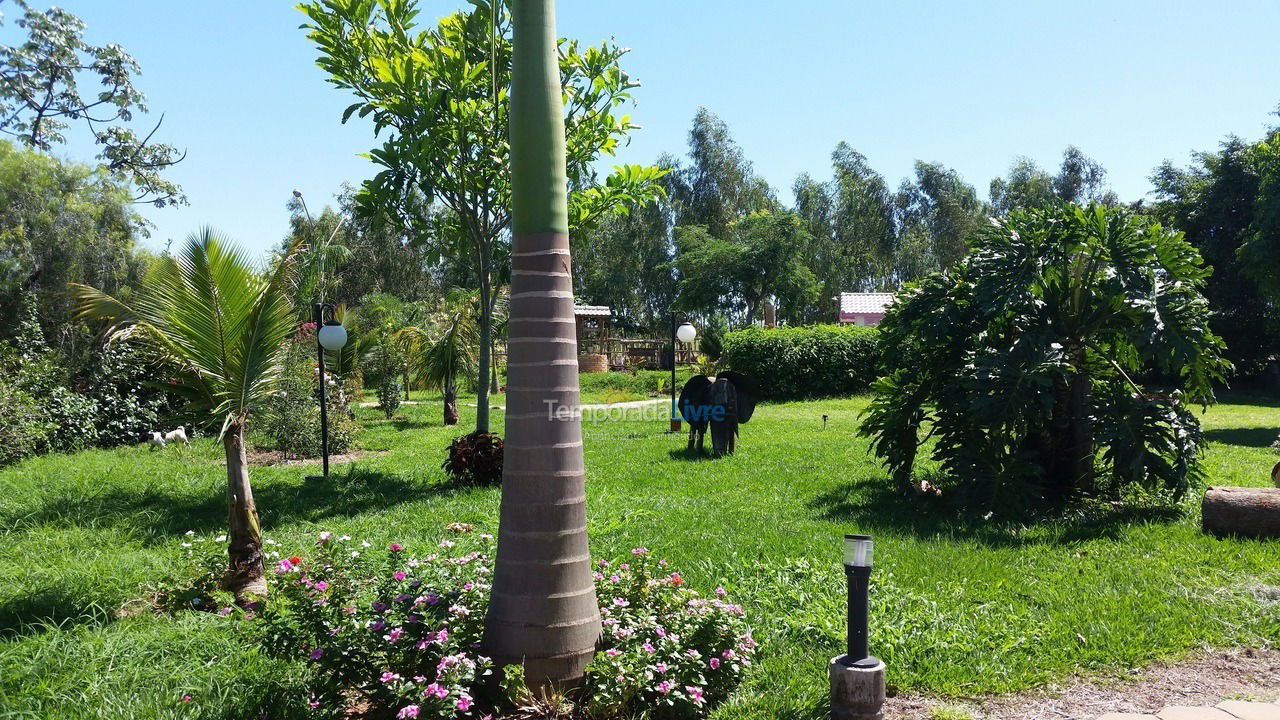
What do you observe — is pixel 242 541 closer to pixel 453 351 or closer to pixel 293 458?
pixel 293 458

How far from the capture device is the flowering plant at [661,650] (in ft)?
10.6

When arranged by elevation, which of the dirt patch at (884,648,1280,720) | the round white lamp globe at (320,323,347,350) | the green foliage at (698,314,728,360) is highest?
the green foliage at (698,314,728,360)

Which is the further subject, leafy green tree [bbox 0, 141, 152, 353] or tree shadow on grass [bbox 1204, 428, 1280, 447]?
leafy green tree [bbox 0, 141, 152, 353]

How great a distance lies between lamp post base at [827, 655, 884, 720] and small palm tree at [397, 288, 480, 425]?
13810mm

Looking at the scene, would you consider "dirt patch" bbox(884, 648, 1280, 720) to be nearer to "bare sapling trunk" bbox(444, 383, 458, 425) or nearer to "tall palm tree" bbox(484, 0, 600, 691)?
"tall palm tree" bbox(484, 0, 600, 691)

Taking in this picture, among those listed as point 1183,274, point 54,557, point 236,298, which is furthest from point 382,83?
point 1183,274

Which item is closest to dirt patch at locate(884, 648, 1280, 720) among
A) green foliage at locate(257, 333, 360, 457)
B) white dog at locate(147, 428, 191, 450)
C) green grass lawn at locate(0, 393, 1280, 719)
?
green grass lawn at locate(0, 393, 1280, 719)

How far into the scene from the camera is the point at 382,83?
8906 mm

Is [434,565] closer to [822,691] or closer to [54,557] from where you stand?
[822,691]

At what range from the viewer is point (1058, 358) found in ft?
22.6

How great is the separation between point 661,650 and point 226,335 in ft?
12.9

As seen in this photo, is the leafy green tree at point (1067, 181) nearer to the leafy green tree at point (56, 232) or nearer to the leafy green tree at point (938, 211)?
the leafy green tree at point (938, 211)

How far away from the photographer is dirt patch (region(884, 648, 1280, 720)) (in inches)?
137

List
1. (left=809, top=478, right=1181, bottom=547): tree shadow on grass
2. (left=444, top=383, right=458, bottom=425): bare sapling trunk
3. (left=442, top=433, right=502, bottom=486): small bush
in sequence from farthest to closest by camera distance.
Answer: (left=444, top=383, right=458, bottom=425): bare sapling trunk
(left=442, top=433, right=502, bottom=486): small bush
(left=809, top=478, right=1181, bottom=547): tree shadow on grass
